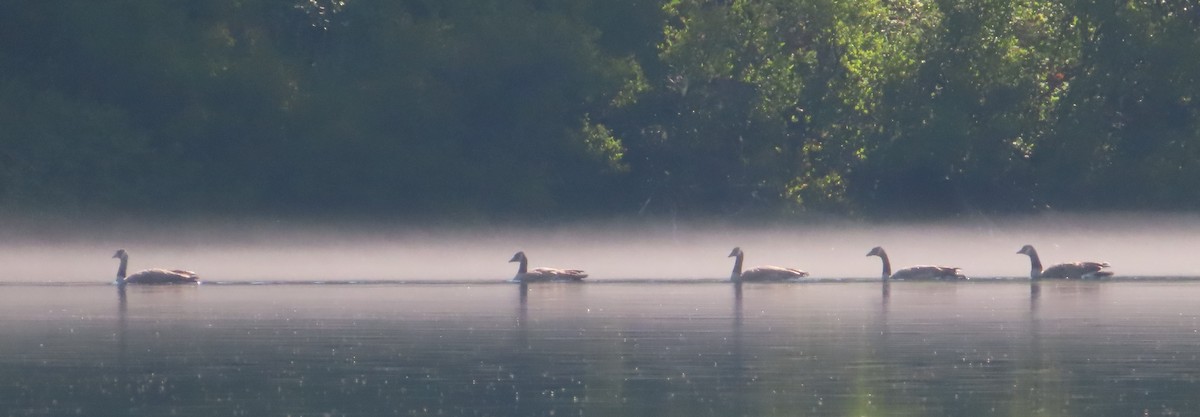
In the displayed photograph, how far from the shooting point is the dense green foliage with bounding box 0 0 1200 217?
46719 millimetres

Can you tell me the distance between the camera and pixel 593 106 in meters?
49.4

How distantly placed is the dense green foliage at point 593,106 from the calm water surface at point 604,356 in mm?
17152

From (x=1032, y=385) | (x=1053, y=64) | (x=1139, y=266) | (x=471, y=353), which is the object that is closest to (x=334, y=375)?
(x=471, y=353)

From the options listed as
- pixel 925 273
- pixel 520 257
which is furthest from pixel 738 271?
pixel 520 257

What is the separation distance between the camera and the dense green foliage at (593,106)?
153ft

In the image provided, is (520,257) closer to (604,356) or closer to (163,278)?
(163,278)

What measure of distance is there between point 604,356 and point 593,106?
30.9 metres

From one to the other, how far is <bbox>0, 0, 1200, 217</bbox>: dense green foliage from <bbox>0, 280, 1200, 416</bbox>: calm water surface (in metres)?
17.2

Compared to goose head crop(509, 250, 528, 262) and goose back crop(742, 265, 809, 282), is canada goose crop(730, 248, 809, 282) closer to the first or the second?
goose back crop(742, 265, 809, 282)

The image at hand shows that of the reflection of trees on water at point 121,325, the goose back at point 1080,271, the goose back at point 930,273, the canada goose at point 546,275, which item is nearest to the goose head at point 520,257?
the canada goose at point 546,275

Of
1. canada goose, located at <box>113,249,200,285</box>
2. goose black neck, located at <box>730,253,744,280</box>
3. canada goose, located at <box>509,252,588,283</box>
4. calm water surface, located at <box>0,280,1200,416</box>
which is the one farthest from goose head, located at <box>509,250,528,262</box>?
calm water surface, located at <box>0,280,1200,416</box>

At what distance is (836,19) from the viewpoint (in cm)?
4888

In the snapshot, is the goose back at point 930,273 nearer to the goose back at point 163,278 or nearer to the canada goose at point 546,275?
the canada goose at point 546,275

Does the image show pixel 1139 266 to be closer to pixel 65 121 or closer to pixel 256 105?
pixel 256 105
